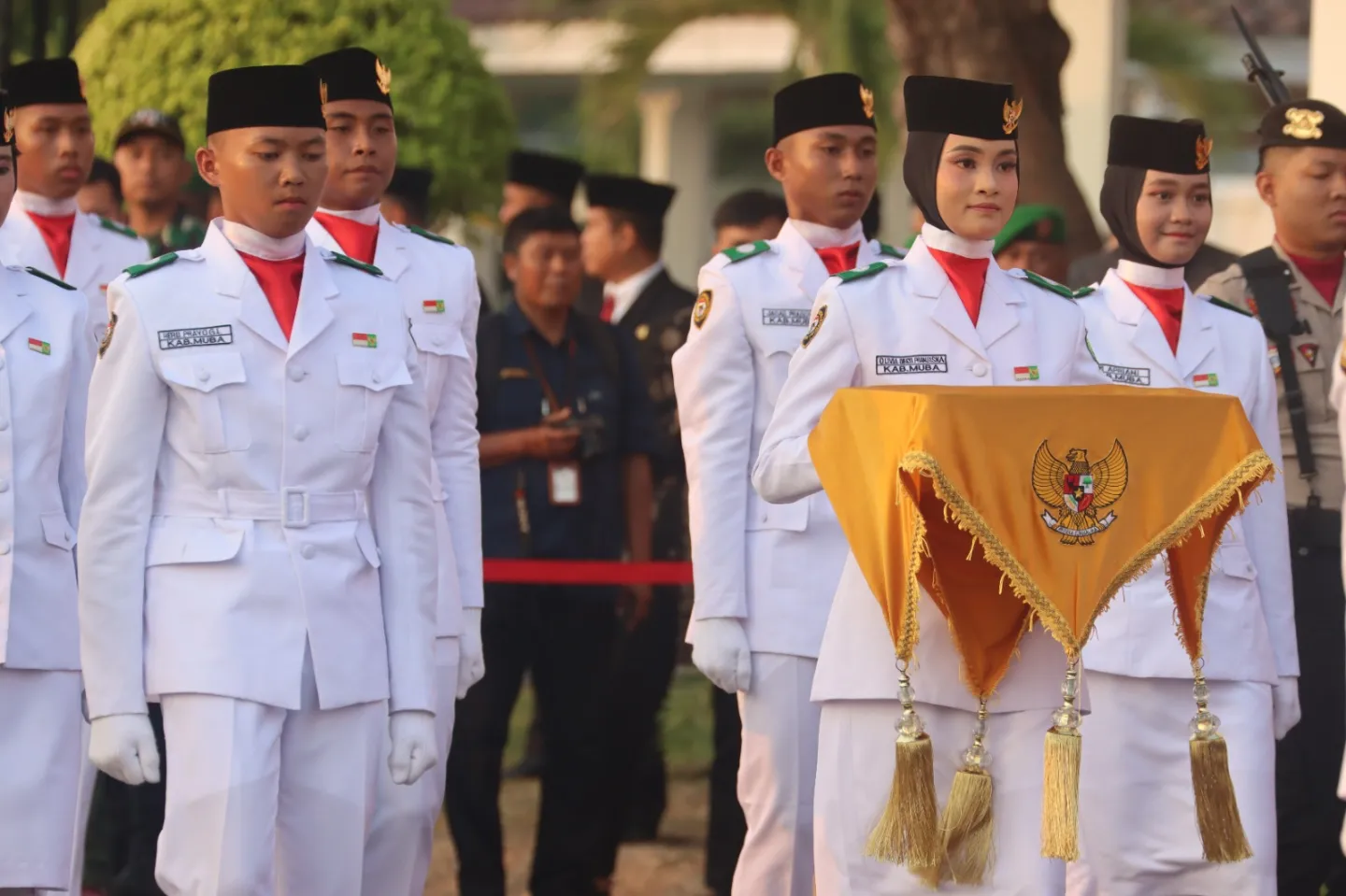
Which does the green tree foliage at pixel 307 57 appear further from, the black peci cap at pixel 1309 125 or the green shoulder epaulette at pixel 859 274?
the green shoulder epaulette at pixel 859 274

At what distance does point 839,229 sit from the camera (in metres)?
6.84

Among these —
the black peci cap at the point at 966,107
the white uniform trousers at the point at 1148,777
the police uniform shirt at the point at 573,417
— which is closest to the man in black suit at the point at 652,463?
the police uniform shirt at the point at 573,417

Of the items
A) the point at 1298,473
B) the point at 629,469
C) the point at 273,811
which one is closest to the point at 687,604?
the point at 629,469

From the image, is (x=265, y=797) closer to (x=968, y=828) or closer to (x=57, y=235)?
(x=968, y=828)

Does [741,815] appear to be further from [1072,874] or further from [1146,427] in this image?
[1146,427]

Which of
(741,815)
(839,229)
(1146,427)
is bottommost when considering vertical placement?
(741,815)

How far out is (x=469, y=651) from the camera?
6789 millimetres

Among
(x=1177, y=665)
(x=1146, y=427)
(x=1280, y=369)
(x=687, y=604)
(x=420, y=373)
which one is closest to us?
(x=1146, y=427)

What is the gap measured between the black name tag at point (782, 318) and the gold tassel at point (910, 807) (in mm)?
1740

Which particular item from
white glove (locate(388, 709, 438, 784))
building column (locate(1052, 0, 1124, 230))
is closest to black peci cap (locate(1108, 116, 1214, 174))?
white glove (locate(388, 709, 438, 784))

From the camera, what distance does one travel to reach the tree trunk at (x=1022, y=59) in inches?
459

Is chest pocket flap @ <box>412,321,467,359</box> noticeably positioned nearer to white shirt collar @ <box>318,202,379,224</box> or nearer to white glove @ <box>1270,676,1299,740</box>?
white shirt collar @ <box>318,202,379,224</box>

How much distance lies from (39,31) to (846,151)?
4730mm

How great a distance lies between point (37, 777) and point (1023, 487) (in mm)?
2521
